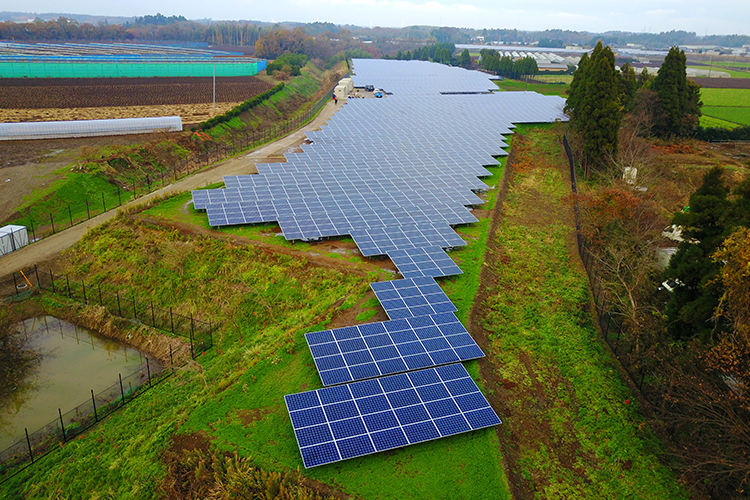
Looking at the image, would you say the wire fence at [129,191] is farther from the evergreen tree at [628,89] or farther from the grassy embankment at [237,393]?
the evergreen tree at [628,89]

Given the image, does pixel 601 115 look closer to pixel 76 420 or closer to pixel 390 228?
pixel 390 228

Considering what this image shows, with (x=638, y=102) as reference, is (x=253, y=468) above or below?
below

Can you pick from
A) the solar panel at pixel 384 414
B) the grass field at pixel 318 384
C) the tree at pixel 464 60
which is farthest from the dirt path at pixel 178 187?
the tree at pixel 464 60

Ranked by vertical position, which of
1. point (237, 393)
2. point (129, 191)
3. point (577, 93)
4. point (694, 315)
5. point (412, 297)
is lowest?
point (237, 393)

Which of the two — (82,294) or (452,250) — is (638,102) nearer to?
(452,250)

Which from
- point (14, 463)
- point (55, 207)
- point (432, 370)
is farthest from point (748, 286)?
point (55, 207)

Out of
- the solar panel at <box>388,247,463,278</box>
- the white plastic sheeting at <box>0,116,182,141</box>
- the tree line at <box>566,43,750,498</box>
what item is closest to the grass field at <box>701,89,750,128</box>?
the tree line at <box>566,43,750,498</box>

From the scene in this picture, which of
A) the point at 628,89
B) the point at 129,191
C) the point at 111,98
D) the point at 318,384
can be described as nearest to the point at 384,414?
the point at 318,384

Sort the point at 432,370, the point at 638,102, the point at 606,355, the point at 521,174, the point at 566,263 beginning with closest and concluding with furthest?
the point at 432,370 < the point at 606,355 < the point at 566,263 < the point at 521,174 < the point at 638,102
